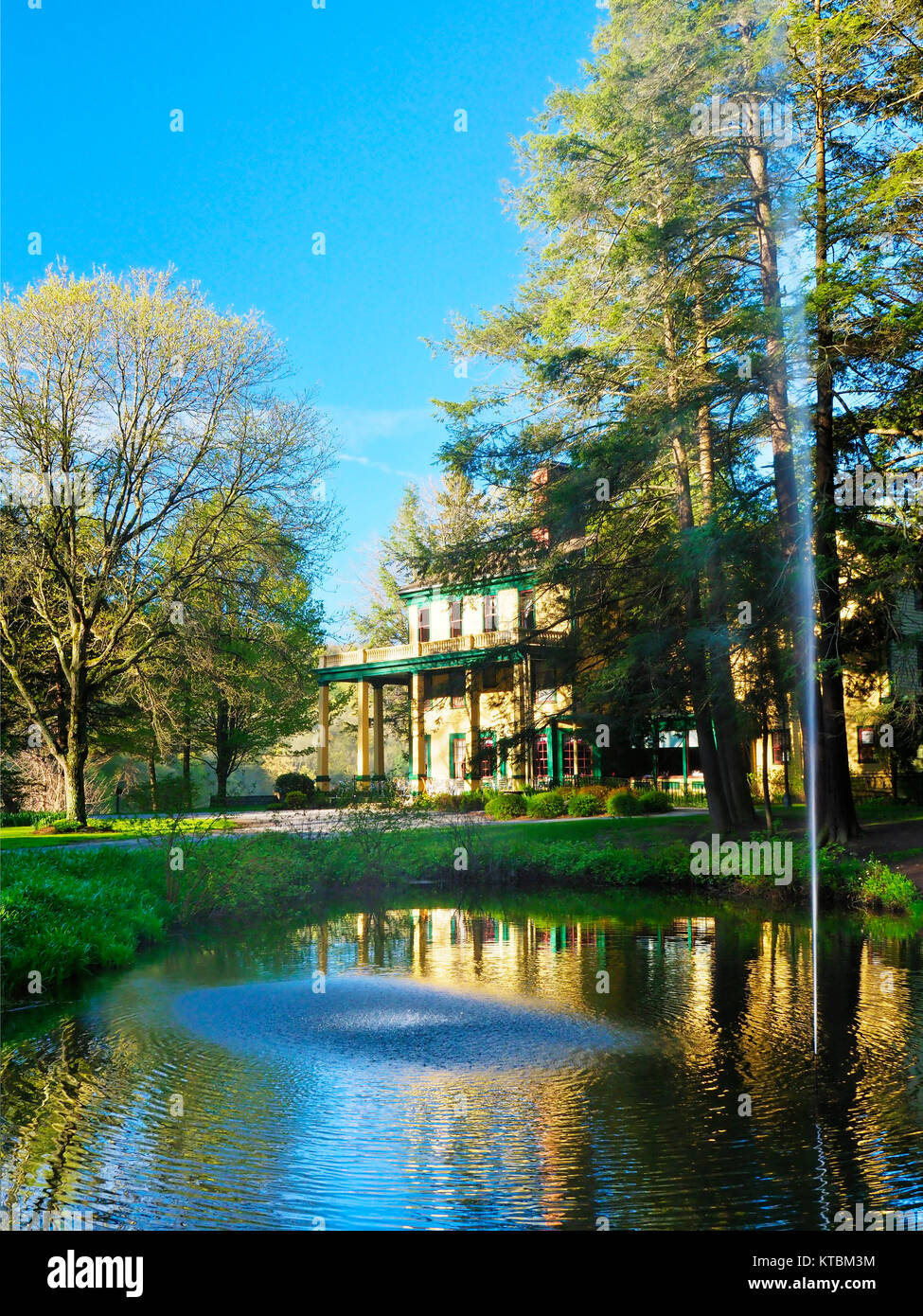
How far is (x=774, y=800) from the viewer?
31719mm

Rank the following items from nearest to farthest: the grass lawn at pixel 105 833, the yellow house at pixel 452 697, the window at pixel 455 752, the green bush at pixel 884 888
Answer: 1. the green bush at pixel 884 888
2. the grass lawn at pixel 105 833
3. the yellow house at pixel 452 697
4. the window at pixel 455 752

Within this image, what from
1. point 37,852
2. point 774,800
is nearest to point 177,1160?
point 37,852

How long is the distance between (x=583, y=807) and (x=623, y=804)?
1.17 m

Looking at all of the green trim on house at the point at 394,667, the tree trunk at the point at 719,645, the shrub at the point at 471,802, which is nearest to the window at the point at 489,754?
the tree trunk at the point at 719,645

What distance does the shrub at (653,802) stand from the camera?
27562 mm

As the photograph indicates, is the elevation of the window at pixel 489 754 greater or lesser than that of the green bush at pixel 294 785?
greater

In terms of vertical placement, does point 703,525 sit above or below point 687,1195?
above

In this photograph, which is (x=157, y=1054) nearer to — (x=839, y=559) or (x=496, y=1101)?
(x=496, y=1101)

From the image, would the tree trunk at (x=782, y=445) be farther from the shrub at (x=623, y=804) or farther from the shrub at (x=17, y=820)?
the shrub at (x=17, y=820)

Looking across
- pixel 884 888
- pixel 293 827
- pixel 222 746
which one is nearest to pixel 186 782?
pixel 222 746

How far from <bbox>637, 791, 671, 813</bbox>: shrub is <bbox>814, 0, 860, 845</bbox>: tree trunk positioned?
324 inches

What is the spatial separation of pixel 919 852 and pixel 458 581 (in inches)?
399

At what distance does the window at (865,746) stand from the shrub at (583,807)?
8.62 m

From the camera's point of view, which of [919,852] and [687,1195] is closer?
[687,1195]
